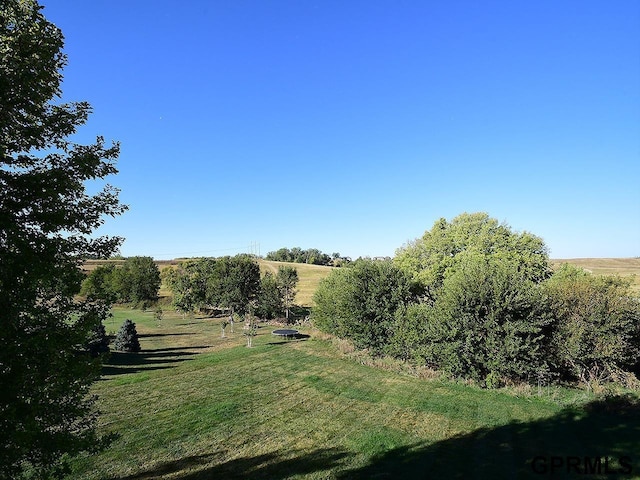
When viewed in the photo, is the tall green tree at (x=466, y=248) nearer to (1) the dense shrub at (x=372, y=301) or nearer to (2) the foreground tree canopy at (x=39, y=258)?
(1) the dense shrub at (x=372, y=301)

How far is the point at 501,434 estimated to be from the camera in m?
13.6

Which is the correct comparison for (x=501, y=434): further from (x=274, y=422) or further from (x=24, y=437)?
(x=24, y=437)

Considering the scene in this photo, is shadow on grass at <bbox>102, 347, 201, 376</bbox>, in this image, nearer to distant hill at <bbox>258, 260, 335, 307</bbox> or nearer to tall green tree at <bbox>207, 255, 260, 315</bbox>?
tall green tree at <bbox>207, 255, 260, 315</bbox>

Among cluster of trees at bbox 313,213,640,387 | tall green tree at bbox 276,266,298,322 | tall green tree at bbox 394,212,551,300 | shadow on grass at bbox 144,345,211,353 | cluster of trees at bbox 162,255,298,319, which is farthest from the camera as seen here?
tall green tree at bbox 276,266,298,322

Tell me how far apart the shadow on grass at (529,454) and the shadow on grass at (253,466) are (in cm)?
111

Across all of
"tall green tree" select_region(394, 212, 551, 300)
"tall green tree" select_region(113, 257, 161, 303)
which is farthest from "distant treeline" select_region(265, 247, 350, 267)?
"tall green tree" select_region(394, 212, 551, 300)

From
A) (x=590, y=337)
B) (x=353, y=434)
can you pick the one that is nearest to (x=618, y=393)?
(x=590, y=337)

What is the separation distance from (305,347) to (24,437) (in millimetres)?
30224

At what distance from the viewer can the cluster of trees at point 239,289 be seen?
1928 inches

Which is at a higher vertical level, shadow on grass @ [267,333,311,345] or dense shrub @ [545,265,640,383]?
dense shrub @ [545,265,640,383]

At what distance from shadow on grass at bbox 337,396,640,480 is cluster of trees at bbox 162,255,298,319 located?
123ft

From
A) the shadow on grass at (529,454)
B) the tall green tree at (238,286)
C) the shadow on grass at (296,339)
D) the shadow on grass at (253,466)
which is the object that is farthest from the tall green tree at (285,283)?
the shadow on grass at (253,466)

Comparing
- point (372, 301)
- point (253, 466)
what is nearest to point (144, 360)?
point (372, 301)

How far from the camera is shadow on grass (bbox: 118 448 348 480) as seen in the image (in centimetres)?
1077
